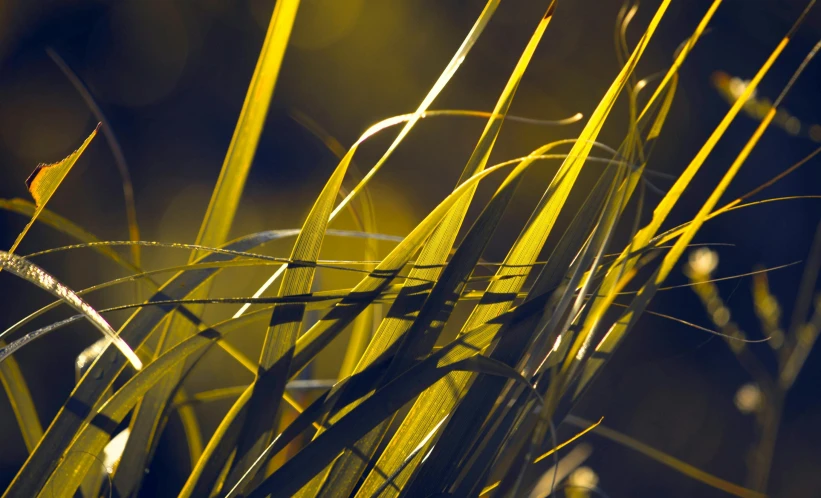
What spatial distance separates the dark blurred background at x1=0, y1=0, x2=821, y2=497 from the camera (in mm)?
1006

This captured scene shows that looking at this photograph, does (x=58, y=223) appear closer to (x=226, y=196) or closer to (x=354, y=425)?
(x=226, y=196)

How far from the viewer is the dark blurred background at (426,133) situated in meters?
1.01

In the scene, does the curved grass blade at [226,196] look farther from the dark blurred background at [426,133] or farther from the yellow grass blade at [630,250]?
the dark blurred background at [426,133]

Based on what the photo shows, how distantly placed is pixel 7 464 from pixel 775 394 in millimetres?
1218

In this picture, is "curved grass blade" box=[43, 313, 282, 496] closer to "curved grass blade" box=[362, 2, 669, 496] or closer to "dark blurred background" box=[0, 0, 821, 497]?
"curved grass blade" box=[362, 2, 669, 496]

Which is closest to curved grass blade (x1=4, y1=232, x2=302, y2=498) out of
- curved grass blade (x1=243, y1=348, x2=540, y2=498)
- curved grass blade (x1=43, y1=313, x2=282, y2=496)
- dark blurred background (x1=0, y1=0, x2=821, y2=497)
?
curved grass blade (x1=43, y1=313, x2=282, y2=496)

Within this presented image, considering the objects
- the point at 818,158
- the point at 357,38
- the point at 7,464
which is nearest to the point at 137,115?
the point at 357,38

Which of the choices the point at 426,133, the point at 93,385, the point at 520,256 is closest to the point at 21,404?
the point at 93,385

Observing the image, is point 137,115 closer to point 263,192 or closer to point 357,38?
point 263,192

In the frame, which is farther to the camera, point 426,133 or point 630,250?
point 426,133

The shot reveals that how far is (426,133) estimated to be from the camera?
42.1 inches

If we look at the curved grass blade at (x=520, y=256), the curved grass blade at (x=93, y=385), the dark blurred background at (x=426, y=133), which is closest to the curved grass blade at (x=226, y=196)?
the curved grass blade at (x=93, y=385)

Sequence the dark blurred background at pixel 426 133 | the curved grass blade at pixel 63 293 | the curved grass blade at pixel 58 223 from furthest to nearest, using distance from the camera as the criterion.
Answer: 1. the dark blurred background at pixel 426 133
2. the curved grass blade at pixel 58 223
3. the curved grass blade at pixel 63 293

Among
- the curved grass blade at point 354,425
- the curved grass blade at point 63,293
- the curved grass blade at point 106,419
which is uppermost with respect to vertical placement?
the curved grass blade at point 63,293
